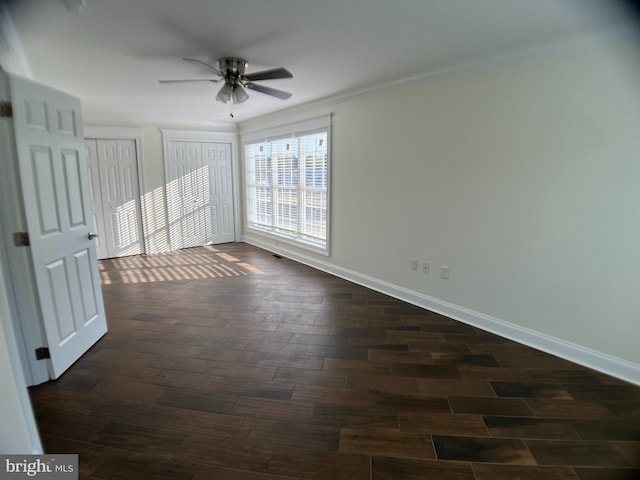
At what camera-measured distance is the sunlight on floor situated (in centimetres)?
471

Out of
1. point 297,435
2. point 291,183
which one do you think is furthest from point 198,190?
point 297,435

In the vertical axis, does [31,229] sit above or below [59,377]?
above

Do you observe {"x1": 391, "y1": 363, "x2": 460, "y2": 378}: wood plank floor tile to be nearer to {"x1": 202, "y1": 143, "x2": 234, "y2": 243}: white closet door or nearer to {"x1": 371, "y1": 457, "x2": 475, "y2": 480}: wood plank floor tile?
{"x1": 371, "y1": 457, "x2": 475, "y2": 480}: wood plank floor tile

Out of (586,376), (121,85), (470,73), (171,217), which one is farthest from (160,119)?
(586,376)

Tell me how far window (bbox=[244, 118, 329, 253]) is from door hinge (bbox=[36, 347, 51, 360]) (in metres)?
3.40

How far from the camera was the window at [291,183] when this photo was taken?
190 inches

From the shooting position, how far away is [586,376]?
7.82 ft

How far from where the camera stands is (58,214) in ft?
8.07

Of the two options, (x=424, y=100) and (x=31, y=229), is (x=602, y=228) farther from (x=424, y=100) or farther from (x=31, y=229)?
(x=31, y=229)

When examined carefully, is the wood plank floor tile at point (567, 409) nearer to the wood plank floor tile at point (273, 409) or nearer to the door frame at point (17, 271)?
the wood plank floor tile at point (273, 409)

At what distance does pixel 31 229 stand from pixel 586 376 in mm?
4157

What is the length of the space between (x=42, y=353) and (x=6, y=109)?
1.70 m

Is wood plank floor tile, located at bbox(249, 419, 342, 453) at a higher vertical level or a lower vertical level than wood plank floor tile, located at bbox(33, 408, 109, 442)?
higher

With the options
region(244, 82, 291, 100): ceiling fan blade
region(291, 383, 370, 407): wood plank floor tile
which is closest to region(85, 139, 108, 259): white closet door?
region(244, 82, 291, 100): ceiling fan blade
